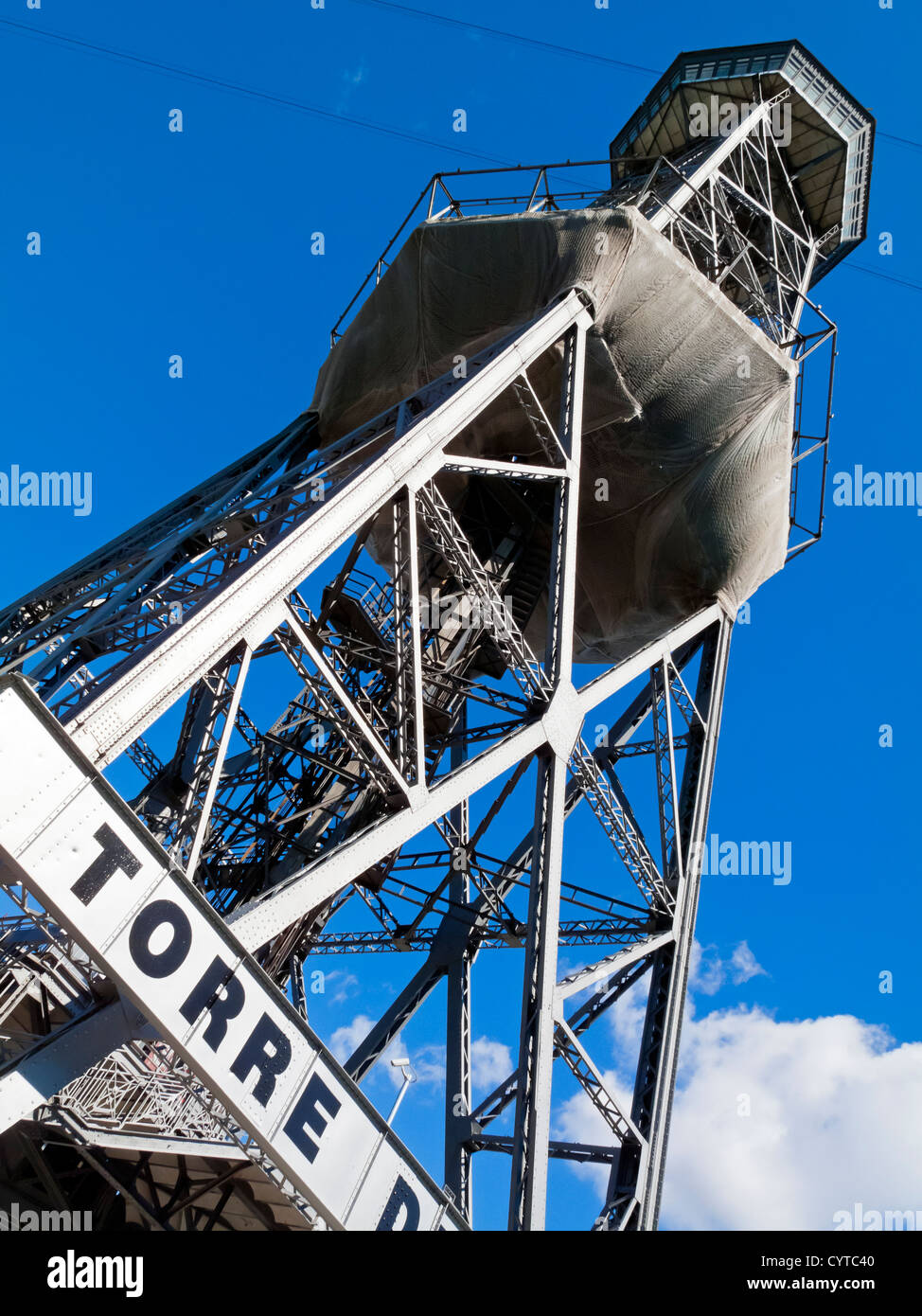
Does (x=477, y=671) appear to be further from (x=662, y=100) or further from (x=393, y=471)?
(x=662, y=100)

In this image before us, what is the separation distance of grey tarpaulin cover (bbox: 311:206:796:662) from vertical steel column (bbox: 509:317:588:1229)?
3.06 feet

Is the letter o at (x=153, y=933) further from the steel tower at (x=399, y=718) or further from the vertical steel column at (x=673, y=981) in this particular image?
the vertical steel column at (x=673, y=981)

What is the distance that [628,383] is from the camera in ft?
47.2

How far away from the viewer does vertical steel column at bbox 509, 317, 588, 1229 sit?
10461mm

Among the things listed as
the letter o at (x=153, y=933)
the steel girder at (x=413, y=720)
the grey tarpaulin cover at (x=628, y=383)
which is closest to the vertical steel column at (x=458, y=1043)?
the steel girder at (x=413, y=720)

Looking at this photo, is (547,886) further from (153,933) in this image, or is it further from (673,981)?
(153,933)

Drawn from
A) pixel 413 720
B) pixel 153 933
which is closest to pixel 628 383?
pixel 413 720

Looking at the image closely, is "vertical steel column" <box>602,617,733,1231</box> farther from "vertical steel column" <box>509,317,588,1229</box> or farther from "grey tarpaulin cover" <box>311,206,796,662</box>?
"vertical steel column" <box>509,317,588,1229</box>

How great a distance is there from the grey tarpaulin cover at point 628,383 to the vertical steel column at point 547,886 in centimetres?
93

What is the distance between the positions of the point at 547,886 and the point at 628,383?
6483 mm

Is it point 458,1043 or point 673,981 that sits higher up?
point 673,981

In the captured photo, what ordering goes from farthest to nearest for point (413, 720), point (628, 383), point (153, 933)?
point (628, 383)
point (413, 720)
point (153, 933)

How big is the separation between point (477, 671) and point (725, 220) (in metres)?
7.56

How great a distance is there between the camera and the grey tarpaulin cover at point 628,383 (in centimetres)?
1381
